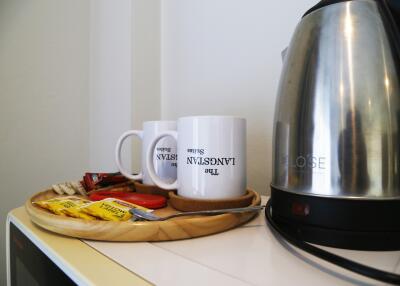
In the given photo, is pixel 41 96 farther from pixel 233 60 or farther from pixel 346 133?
pixel 346 133

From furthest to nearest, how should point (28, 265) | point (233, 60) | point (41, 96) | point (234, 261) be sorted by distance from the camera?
point (41, 96)
point (233, 60)
point (28, 265)
point (234, 261)

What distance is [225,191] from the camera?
0.41 meters

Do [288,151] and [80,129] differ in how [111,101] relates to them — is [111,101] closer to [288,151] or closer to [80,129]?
[80,129]

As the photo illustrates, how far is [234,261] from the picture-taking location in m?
0.27

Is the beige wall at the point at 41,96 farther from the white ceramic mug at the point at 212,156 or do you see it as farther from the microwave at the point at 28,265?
the white ceramic mug at the point at 212,156

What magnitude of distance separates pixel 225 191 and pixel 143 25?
0.77 meters

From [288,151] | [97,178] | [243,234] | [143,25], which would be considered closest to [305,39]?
[288,151]

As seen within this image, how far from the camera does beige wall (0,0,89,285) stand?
99 centimetres

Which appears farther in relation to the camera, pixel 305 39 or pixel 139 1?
pixel 139 1

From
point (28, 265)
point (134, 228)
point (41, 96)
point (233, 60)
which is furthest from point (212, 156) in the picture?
point (41, 96)

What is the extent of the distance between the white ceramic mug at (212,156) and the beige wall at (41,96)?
870mm

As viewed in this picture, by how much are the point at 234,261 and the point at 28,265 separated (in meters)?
0.32

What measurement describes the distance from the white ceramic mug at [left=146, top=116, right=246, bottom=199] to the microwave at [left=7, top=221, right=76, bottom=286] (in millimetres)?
199

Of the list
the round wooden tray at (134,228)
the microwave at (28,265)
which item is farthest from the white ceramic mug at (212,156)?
the microwave at (28,265)
